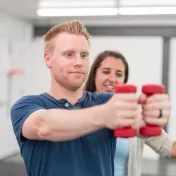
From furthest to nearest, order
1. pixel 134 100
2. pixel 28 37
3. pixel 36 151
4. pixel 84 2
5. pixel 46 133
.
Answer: pixel 28 37 → pixel 84 2 → pixel 36 151 → pixel 46 133 → pixel 134 100

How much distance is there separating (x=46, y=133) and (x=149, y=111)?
0.32 m

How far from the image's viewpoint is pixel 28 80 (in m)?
5.94

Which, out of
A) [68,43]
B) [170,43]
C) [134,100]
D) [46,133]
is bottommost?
[46,133]

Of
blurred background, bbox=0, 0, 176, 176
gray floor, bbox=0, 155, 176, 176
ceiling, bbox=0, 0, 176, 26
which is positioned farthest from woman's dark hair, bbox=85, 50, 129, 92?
blurred background, bbox=0, 0, 176, 176

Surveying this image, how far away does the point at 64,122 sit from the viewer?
1.04 meters

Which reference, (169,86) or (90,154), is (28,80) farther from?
(90,154)

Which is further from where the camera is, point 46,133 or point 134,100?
point 46,133

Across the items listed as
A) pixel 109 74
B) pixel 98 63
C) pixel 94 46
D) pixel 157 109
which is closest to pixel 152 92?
pixel 157 109

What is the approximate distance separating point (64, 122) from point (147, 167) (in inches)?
160

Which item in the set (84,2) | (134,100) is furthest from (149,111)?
(84,2)

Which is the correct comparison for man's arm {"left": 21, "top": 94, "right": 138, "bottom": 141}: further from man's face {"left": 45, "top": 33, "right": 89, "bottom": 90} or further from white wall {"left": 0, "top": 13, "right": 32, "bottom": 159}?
white wall {"left": 0, "top": 13, "right": 32, "bottom": 159}

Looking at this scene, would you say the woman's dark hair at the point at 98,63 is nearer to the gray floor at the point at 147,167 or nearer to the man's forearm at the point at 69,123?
the man's forearm at the point at 69,123

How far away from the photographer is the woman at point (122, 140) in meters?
1.77

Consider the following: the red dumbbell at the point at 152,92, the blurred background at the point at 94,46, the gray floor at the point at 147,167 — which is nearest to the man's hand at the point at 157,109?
the red dumbbell at the point at 152,92
